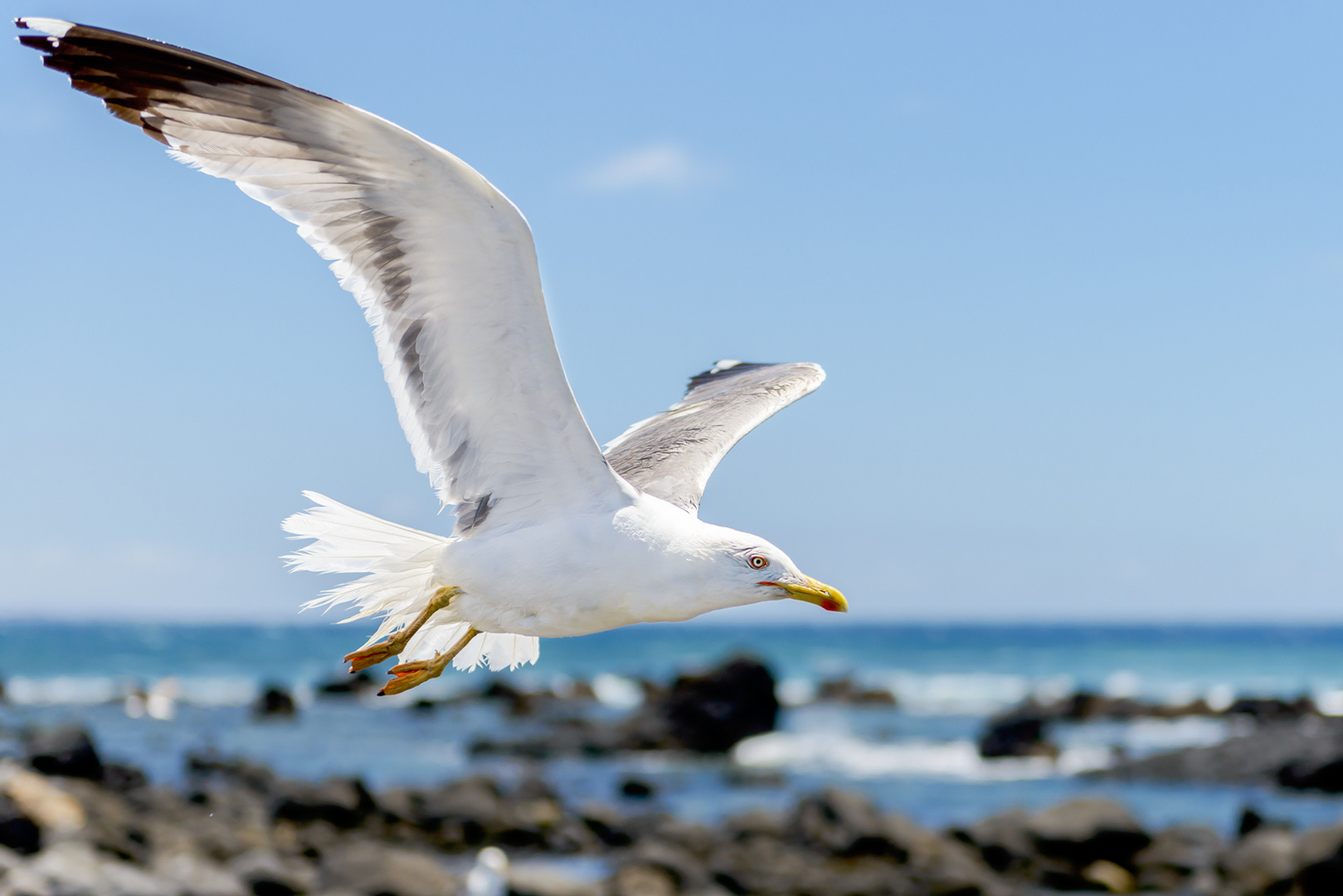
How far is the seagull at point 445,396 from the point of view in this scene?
3795 mm

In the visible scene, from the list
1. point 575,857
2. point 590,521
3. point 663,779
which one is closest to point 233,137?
point 590,521

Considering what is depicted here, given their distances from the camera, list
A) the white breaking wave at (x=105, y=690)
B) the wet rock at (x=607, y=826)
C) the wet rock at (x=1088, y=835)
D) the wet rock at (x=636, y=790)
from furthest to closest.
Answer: the white breaking wave at (x=105, y=690), the wet rock at (x=636, y=790), the wet rock at (x=607, y=826), the wet rock at (x=1088, y=835)

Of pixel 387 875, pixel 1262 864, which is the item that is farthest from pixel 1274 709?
pixel 387 875

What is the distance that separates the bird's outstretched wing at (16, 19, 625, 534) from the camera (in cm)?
378

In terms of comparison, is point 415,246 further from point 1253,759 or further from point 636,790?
point 1253,759

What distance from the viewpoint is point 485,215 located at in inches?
153

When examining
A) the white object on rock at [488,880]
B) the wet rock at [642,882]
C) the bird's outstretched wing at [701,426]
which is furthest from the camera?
the wet rock at [642,882]

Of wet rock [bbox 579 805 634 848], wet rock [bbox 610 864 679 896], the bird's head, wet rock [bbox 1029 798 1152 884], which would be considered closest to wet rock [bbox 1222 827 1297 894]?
wet rock [bbox 1029 798 1152 884]

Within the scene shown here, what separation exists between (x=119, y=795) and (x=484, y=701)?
18.1 meters

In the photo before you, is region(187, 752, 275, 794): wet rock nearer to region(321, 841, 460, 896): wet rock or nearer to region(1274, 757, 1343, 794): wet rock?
region(321, 841, 460, 896): wet rock

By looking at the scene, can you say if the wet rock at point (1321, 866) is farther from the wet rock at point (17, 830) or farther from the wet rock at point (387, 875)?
the wet rock at point (17, 830)

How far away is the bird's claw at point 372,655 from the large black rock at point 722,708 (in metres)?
20.0

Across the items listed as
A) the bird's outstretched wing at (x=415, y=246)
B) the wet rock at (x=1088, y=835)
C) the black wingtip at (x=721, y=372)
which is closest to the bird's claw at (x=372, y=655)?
the bird's outstretched wing at (x=415, y=246)

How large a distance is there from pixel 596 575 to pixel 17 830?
447 inches
